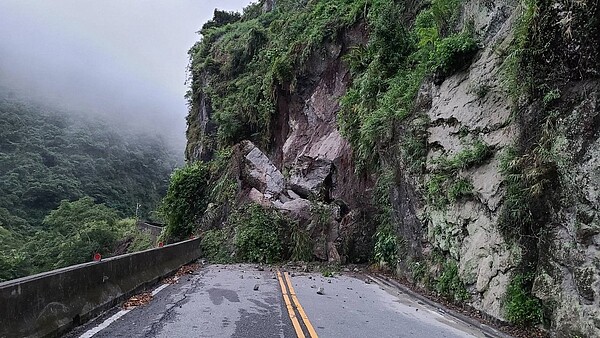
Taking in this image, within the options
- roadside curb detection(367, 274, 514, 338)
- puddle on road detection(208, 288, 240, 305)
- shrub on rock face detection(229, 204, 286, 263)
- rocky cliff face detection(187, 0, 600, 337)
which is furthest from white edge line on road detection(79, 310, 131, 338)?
shrub on rock face detection(229, 204, 286, 263)

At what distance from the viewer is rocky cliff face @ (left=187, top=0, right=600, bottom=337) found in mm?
7172

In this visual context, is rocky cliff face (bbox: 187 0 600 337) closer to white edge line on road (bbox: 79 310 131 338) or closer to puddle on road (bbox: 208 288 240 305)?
puddle on road (bbox: 208 288 240 305)

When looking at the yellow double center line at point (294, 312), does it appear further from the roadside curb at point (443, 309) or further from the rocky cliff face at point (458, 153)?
the rocky cliff face at point (458, 153)

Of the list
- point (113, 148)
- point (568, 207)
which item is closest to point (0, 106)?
point (113, 148)

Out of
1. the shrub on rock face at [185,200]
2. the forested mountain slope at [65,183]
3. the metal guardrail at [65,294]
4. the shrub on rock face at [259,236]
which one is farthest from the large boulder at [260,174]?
the forested mountain slope at [65,183]

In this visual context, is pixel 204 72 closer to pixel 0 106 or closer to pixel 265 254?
pixel 265 254

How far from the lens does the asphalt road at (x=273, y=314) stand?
21.7 ft

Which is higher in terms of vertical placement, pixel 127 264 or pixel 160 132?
pixel 160 132

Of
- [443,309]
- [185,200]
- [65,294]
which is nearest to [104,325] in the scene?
[65,294]

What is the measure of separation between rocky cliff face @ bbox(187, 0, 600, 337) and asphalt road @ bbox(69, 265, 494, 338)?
1.46 m

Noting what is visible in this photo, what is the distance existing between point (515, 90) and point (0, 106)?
10680 centimetres

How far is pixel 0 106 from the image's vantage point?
9262 cm

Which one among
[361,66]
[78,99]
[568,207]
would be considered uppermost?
[78,99]

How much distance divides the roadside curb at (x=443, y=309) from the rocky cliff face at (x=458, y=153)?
389 millimetres
